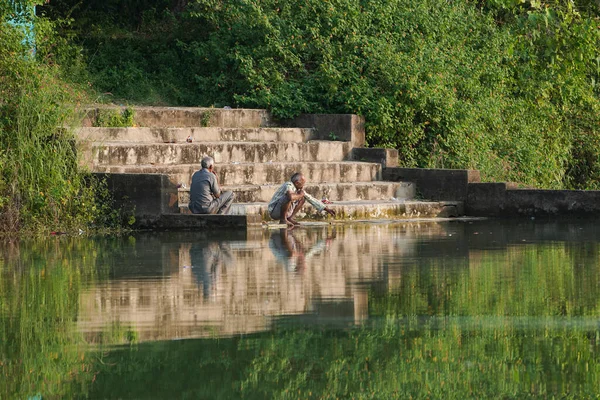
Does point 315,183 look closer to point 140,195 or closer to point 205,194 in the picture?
point 205,194

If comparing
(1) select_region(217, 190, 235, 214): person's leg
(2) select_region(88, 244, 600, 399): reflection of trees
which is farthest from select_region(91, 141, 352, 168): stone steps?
(2) select_region(88, 244, 600, 399): reflection of trees

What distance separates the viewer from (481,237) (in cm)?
1493

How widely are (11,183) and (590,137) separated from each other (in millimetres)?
15322

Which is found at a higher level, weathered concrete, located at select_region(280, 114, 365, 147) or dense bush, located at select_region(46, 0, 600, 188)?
dense bush, located at select_region(46, 0, 600, 188)

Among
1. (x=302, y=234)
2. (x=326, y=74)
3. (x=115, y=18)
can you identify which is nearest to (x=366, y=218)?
(x=302, y=234)

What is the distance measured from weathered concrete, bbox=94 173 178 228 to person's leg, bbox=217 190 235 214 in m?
A: 0.71

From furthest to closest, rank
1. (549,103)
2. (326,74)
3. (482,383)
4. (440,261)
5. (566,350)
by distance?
(549,103)
(326,74)
(440,261)
(566,350)
(482,383)

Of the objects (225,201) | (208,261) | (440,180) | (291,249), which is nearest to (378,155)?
(440,180)

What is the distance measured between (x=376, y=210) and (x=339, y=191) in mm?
989

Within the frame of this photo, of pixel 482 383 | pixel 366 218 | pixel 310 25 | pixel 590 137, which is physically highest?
pixel 310 25

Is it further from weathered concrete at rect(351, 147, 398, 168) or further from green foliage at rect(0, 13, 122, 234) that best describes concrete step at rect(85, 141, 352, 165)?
green foliage at rect(0, 13, 122, 234)

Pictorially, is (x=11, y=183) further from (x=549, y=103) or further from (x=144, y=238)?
(x=549, y=103)

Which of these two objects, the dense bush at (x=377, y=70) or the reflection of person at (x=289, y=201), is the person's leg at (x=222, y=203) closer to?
the reflection of person at (x=289, y=201)

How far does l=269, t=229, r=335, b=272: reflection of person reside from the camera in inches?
461
